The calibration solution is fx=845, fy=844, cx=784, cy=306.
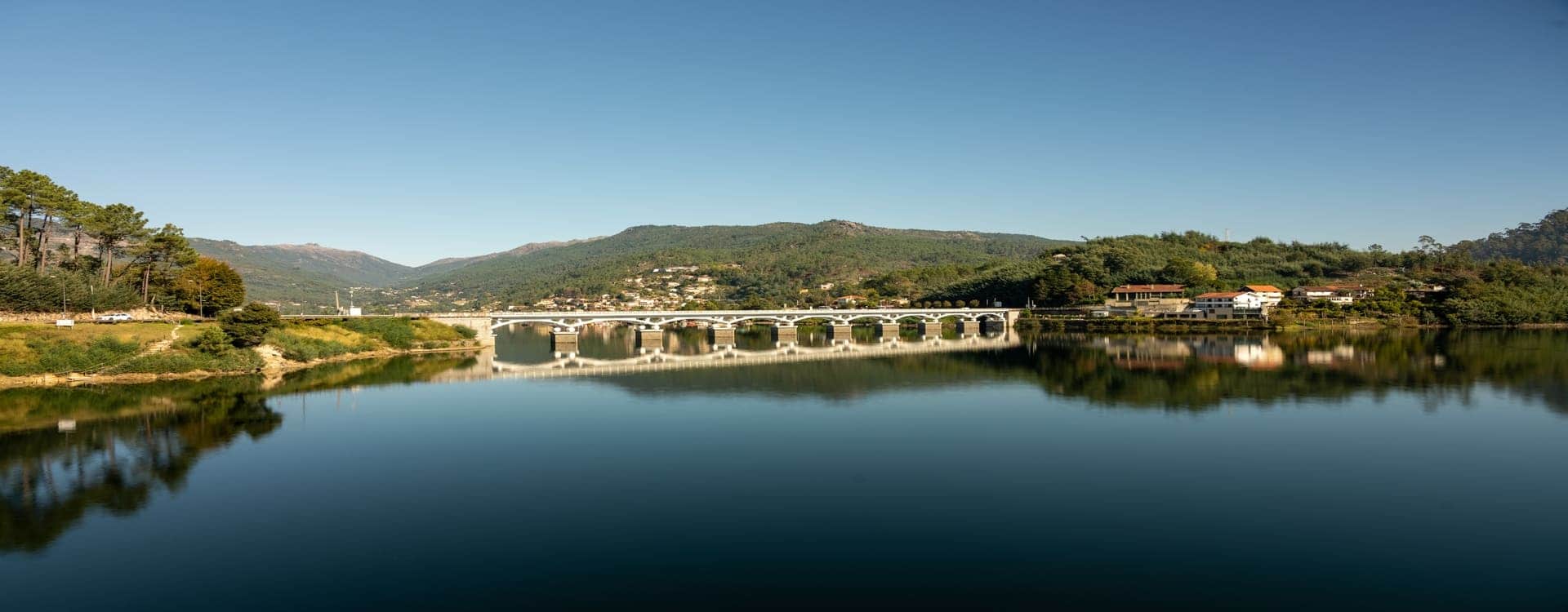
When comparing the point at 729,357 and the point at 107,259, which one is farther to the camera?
the point at 729,357

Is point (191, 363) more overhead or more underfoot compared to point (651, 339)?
more overhead

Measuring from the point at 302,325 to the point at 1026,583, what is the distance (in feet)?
165

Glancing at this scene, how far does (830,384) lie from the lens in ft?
126

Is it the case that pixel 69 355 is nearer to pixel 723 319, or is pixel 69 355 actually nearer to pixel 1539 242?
pixel 723 319

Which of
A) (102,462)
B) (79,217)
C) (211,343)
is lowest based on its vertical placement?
(102,462)

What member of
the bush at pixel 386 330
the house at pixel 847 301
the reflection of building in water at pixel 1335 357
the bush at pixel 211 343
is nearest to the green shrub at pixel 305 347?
the bush at pixel 211 343

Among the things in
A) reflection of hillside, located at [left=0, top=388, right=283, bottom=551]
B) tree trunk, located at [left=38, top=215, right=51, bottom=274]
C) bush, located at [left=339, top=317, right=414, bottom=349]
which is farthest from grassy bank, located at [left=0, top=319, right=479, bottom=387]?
reflection of hillside, located at [left=0, top=388, right=283, bottom=551]

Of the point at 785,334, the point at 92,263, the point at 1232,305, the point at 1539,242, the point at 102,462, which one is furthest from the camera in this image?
the point at 1539,242

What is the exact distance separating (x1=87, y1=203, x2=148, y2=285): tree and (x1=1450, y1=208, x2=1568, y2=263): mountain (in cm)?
21886

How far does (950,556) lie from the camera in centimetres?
1377

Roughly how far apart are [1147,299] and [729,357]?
49.0 m

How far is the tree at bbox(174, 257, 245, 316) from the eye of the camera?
160 ft

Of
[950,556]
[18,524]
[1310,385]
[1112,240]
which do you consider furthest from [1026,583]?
[1112,240]

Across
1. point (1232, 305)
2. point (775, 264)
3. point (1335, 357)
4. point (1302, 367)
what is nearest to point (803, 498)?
point (1302, 367)
